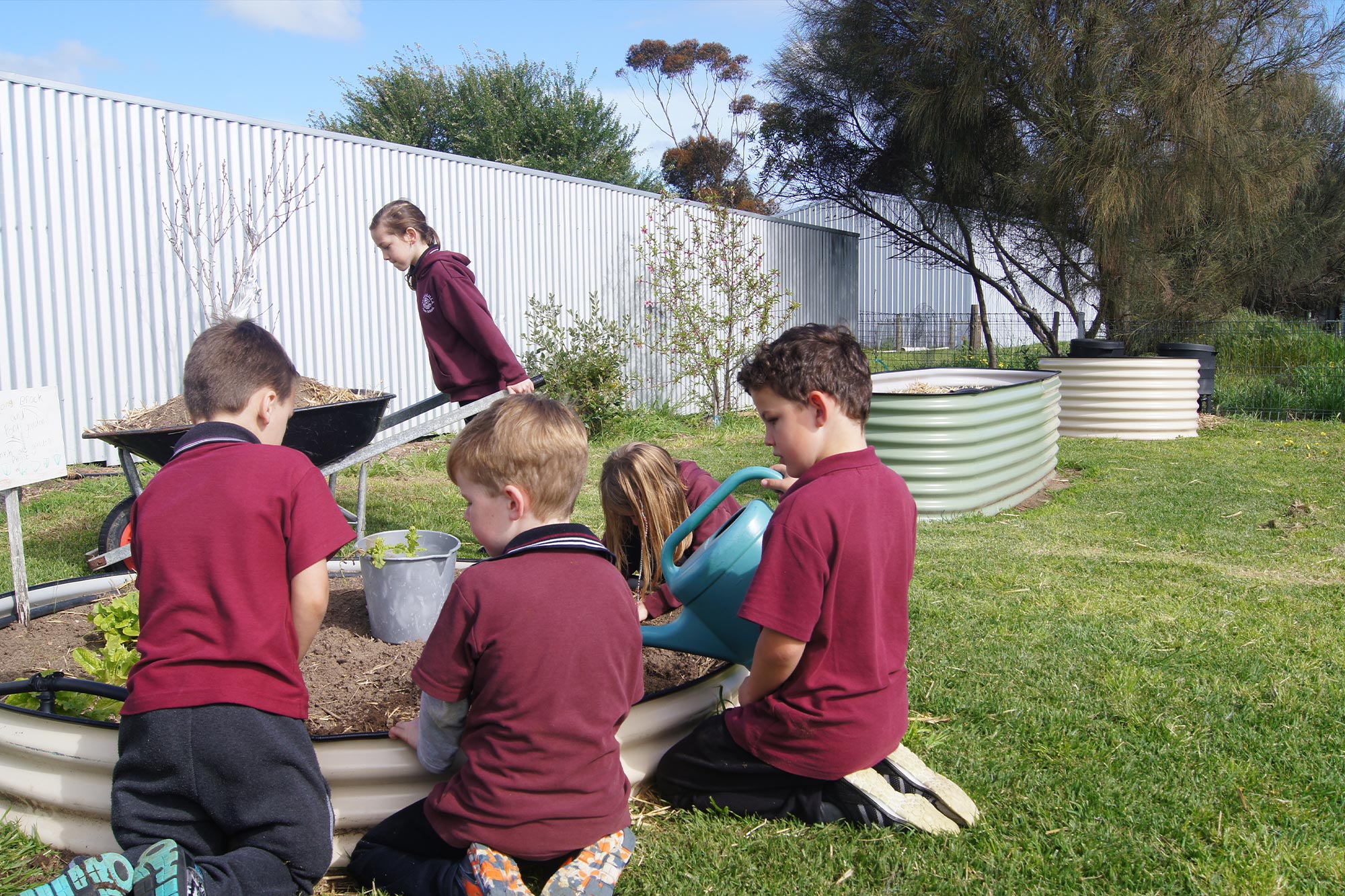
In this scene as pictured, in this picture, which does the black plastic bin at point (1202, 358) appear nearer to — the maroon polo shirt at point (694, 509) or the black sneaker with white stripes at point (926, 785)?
the maroon polo shirt at point (694, 509)

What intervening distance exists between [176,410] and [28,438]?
1.55 m

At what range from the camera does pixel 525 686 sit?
2010 mm

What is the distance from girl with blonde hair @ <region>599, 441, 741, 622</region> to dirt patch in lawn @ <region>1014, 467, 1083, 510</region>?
3.86 m

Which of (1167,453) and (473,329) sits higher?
(473,329)

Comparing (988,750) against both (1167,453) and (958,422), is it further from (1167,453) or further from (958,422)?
(1167,453)

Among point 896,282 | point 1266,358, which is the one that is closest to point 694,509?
point 1266,358

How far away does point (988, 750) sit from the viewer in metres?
2.91

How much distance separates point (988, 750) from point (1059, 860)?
23.3 inches

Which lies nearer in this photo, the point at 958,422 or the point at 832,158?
the point at 958,422

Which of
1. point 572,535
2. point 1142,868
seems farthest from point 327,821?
point 1142,868

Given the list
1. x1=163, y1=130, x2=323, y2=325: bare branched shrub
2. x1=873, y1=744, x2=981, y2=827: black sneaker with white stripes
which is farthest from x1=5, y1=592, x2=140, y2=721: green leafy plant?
x1=163, y1=130, x2=323, y2=325: bare branched shrub

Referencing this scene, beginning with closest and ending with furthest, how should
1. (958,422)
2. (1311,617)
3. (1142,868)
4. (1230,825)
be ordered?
1. (1142,868)
2. (1230,825)
3. (1311,617)
4. (958,422)

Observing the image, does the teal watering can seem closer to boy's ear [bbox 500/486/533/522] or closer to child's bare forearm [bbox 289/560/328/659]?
boy's ear [bbox 500/486/533/522]

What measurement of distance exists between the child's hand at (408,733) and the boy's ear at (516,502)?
57 centimetres
